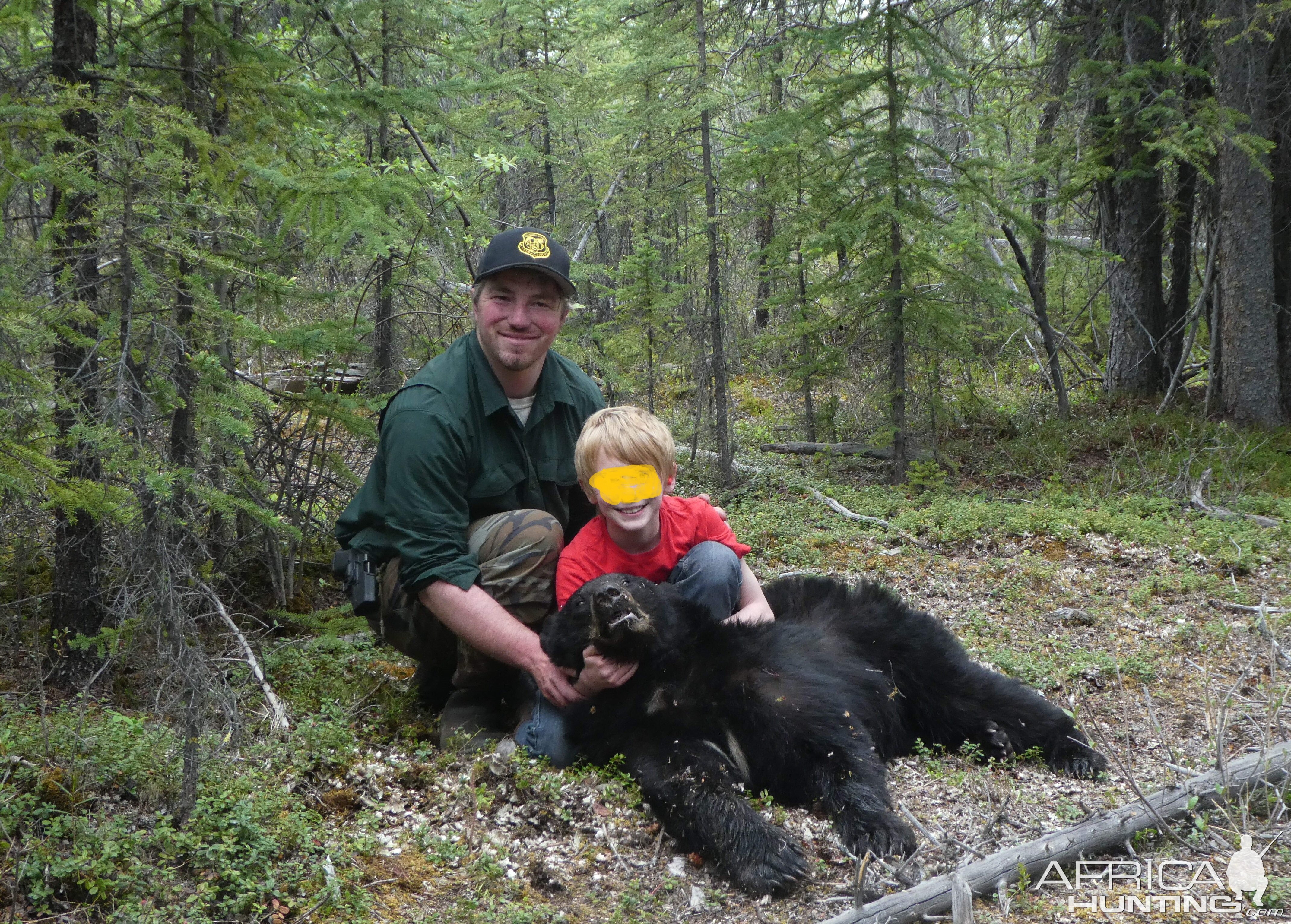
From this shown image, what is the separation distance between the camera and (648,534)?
408cm

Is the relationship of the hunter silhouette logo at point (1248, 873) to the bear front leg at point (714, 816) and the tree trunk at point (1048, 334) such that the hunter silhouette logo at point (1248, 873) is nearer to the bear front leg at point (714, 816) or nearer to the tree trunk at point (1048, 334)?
the bear front leg at point (714, 816)

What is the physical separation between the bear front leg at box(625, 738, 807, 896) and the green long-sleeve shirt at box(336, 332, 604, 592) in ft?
3.48

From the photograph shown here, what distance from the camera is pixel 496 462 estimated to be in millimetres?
4375

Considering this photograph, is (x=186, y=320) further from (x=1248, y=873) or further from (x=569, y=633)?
(x=1248, y=873)

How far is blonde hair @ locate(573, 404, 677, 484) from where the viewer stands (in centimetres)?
390

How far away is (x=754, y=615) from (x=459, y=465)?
1.46m

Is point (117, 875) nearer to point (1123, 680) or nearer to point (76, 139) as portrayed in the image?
point (76, 139)

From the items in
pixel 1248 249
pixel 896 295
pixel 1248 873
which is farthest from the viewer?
pixel 1248 249

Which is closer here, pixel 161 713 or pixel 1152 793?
pixel 1152 793

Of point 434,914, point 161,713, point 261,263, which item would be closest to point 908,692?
point 434,914

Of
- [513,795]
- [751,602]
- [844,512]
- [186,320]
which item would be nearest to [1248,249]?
[844,512]

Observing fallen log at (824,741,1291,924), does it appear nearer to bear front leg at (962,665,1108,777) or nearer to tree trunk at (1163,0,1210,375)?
bear front leg at (962,665,1108,777)

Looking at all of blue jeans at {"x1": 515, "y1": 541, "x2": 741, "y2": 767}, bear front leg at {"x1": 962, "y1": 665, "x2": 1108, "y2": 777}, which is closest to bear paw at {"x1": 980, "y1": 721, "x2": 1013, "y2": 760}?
bear front leg at {"x1": 962, "y1": 665, "x2": 1108, "y2": 777}

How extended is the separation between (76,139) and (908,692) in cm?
410
